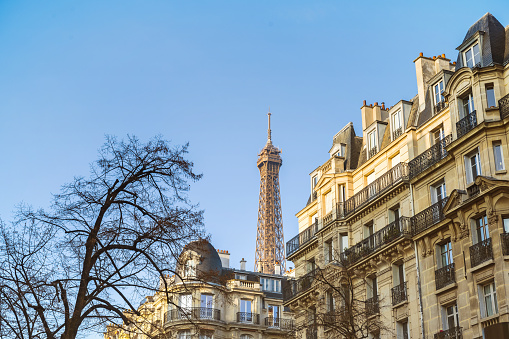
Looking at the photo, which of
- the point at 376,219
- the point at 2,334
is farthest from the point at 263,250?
the point at 2,334

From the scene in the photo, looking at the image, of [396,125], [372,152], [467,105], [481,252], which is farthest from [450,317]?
[372,152]

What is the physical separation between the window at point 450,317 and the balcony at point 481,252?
256 cm

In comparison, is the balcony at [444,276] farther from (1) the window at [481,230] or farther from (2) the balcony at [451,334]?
(1) the window at [481,230]

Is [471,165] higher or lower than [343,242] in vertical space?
higher

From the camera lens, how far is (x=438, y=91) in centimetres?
3350

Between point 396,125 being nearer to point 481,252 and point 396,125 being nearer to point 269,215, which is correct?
point 481,252

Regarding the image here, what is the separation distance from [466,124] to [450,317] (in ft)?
25.9

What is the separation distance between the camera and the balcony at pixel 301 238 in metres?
40.8

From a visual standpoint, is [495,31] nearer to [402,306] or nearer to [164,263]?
[402,306]

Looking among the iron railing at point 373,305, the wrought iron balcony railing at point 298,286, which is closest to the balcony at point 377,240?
the iron railing at point 373,305

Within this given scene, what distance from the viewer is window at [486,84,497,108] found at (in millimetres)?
28328

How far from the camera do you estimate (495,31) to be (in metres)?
30.4

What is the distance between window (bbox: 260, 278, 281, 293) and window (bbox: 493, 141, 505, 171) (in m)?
37.8

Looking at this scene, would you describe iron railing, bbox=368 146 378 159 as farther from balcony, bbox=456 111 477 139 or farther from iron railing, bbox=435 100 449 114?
balcony, bbox=456 111 477 139
